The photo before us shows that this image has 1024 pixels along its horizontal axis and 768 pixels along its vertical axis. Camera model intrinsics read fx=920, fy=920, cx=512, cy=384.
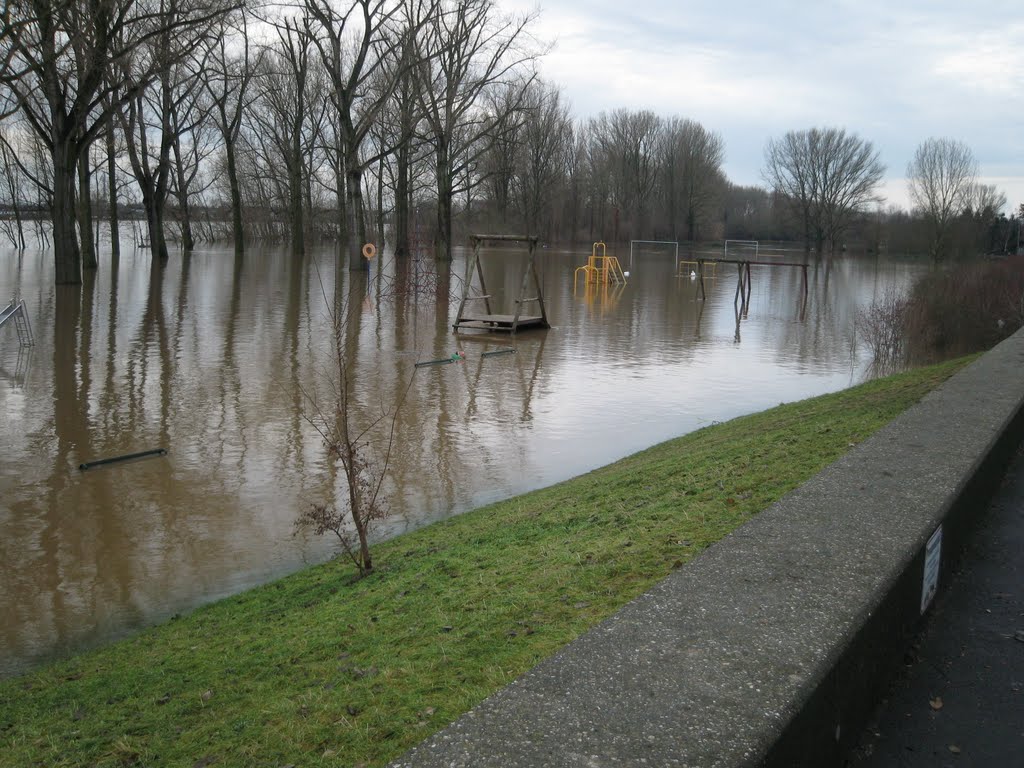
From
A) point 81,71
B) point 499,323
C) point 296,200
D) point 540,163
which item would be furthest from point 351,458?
point 540,163

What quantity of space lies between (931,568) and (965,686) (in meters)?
0.54

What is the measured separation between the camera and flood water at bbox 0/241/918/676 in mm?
6914

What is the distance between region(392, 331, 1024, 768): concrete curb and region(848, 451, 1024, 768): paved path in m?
0.10

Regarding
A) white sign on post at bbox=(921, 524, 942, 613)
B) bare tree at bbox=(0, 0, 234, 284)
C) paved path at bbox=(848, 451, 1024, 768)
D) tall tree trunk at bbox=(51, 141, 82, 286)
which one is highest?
bare tree at bbox=(0, 0, 234, 284)

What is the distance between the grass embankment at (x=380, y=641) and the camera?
143 inches

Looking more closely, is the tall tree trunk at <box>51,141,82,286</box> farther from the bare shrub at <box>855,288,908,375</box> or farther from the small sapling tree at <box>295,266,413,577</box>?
the bare shrub at <box>855,288,908,375</box>

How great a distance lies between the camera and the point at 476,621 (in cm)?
Answer: 439

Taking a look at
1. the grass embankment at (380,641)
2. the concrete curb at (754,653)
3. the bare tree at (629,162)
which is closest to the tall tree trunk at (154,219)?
the grass embankment at (380,641)

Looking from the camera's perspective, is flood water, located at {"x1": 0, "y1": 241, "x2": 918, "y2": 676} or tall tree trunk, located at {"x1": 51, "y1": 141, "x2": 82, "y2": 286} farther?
tall tree trunk, located at {"x1": 51, "y1": 141, "x2": 82, "y2": 286}

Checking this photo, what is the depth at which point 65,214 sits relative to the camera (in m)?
25.9

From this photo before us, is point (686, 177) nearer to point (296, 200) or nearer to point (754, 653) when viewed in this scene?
point (296, 200)

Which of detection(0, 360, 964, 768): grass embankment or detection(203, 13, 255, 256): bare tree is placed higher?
detection(203, 13, 255, 256): bare tree

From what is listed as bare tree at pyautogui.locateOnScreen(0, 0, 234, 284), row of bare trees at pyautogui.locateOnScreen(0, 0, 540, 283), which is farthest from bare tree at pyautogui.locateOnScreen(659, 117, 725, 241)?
bare tree at pyautogui.locateOnScreen(0, 0, 234, 284)

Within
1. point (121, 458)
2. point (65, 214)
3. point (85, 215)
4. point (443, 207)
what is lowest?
point (121, 458)
